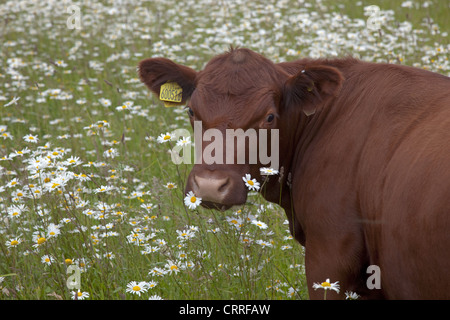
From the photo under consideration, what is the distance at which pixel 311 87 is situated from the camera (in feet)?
12.7

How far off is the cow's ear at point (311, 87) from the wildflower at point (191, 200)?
0.94 m

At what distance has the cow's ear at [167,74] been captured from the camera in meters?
4.26

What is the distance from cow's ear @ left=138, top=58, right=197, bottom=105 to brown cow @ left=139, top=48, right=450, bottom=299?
1 cm

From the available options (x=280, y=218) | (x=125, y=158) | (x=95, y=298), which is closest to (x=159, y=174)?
(x=125, y=158)

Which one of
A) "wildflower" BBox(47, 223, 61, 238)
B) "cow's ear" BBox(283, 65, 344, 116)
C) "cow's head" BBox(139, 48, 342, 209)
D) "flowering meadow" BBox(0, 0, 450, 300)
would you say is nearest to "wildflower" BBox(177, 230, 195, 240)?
"flowering meadow" BBox(0, 0, 450, 300)

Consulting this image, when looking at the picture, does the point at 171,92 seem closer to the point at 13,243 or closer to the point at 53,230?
the point at 53,230

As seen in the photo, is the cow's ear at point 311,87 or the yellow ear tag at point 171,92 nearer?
the cow's ear at point 311,87

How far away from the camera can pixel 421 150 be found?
3072mm

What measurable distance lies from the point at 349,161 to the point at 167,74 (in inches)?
61.2

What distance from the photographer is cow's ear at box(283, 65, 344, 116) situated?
12.4ft

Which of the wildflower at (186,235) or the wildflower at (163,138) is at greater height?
the wildflower at (163,138)

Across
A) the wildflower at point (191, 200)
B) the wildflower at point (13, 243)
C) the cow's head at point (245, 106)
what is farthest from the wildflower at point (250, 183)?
the wildflower at point (13, 243)

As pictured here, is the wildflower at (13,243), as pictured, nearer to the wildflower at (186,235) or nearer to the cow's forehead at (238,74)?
the wildflower at (186,235)

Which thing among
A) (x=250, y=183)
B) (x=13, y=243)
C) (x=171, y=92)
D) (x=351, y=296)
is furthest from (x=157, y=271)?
(x=171, y=92)
